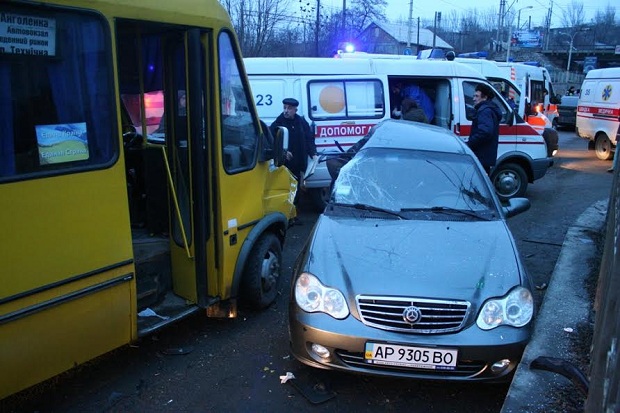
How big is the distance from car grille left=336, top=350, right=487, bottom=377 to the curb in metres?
0.22

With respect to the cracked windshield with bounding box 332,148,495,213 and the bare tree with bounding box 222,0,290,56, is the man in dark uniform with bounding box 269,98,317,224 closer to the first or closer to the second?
the cracked windshield with bounding box 332,148,495,213

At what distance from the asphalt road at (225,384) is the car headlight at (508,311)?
18.5 inches

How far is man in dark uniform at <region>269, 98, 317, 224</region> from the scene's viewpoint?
7.29m

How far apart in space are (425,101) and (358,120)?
5.74 feet

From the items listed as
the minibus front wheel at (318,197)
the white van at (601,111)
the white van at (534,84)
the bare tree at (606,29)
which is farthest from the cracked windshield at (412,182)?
the bare tree at (606,29)

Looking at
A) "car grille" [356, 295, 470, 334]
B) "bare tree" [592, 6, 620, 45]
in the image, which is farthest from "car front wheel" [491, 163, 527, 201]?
"bare tree" [592, 6, 620, 45]

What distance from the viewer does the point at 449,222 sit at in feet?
12.8

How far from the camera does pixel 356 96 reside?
8211 millimetres

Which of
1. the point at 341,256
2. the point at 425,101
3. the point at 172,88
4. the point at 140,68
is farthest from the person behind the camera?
the point at 425,101

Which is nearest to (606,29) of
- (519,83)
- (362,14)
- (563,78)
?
(563,78)

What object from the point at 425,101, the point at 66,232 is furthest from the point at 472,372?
the point at 425,101

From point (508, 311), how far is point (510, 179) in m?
6.72

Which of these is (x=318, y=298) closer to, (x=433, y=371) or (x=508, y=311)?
(x=433, y=371)

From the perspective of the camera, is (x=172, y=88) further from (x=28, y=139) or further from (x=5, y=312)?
(x=5, y=312)
